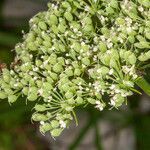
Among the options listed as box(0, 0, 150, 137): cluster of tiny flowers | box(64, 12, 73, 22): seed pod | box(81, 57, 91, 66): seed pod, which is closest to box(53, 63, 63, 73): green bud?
box(0, 0, 150, 137): cluster of tiny flowers

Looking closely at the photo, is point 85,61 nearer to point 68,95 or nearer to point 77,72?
point 77,72

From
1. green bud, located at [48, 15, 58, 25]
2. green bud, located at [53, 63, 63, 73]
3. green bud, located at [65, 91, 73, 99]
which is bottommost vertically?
green bud, located at [65, 91, 73, 99]

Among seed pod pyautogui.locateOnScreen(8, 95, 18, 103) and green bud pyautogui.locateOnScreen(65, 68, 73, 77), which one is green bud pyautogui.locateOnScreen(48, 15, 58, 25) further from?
seed pod pyautogui.locateOnScreen(8, 95, 18, 103)

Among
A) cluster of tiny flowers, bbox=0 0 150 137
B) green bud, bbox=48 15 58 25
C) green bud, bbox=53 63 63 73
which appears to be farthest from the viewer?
green bud, bbox=48 15 58 25

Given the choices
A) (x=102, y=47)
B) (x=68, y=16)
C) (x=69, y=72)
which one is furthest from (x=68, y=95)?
(x=68, y=16)

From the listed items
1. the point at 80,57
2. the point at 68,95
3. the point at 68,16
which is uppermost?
the point at 68,16

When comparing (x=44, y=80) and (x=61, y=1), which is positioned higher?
(x=61, y=1)

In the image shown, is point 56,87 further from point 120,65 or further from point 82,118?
point 82,118

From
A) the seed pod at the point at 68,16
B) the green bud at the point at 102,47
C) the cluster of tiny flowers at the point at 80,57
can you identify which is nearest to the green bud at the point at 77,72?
the cluster of tiny flowers at the point at 80,57

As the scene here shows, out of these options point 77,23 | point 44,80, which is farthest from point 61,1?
point 44,80
